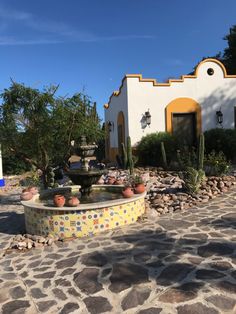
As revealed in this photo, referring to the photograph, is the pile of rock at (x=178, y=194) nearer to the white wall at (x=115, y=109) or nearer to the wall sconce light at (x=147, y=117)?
the wall sconce light at (x=147, y=117)

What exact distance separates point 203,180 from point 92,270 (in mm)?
5902

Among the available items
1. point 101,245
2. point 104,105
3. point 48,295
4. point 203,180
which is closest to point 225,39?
point 104,105

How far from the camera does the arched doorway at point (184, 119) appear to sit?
15.8 m

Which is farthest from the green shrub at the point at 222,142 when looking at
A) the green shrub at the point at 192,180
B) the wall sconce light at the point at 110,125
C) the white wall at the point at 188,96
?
the wall sconce light at the point at 110,125

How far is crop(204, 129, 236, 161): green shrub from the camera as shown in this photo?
14.1 m

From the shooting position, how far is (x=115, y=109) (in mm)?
18344

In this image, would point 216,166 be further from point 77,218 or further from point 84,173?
point 77,218

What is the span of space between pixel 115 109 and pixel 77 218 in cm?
1270

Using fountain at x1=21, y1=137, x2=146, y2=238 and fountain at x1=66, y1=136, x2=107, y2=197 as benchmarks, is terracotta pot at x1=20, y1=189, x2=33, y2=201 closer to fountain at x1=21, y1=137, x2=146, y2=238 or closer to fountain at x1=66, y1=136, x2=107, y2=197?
fountain at x1=21, y1=137, x2=146, y2=238

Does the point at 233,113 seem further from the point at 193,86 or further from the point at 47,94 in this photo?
the point at 47,94

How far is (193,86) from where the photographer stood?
16016mm

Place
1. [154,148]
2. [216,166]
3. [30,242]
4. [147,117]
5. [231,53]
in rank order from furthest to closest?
[231,53], [147,117], [154,148], [216,166], [30,242]

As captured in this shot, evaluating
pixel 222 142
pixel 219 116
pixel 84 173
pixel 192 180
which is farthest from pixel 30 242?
pixel 219 116

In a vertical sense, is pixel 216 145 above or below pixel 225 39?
below
